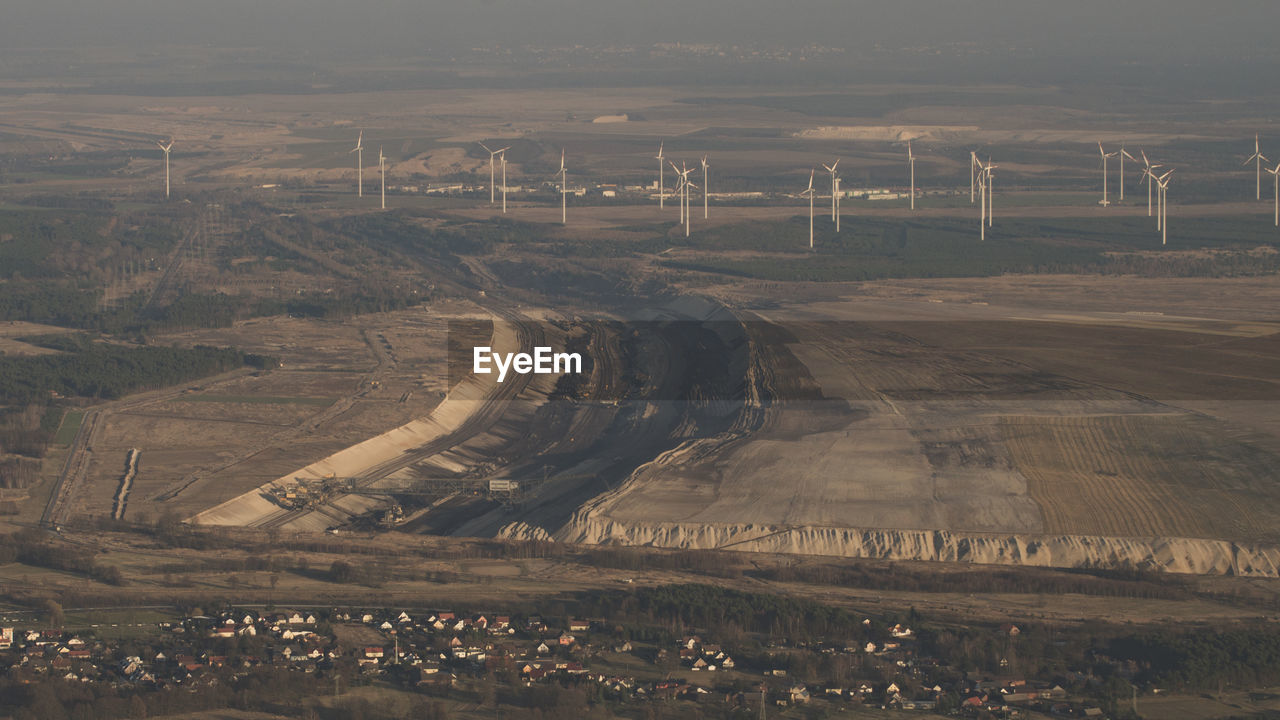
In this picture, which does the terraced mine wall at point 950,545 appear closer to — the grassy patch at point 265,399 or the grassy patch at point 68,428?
the grassy patch at point 265,399

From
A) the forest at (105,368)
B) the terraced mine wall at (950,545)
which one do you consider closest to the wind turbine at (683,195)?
the forest at (105,368)

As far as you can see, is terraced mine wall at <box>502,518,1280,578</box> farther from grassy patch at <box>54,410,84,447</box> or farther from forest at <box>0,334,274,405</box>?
forest at <box>0,334,274,405</box>

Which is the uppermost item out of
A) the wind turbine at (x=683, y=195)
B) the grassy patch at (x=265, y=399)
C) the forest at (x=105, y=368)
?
the wind turbine at (x=683, y=195)

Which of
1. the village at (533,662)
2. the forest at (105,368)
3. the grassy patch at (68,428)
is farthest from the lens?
the forest at (105,368)

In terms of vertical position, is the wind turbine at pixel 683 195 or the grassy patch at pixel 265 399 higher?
the wind turbine at pixel 683 195

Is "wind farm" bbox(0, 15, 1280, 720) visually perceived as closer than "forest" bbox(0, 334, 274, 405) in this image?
Yes

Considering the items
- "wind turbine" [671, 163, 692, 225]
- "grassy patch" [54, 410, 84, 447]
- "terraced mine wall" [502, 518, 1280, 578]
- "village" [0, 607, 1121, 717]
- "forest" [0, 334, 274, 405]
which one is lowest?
"village" [0, 607, 1121, 717]

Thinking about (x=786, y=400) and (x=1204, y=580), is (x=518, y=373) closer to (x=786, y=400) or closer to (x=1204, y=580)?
(x=786, y=400)

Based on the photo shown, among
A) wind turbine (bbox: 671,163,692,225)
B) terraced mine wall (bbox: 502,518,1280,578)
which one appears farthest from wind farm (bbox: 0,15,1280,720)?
wind turbine (bbox: 671,163,692,225)
